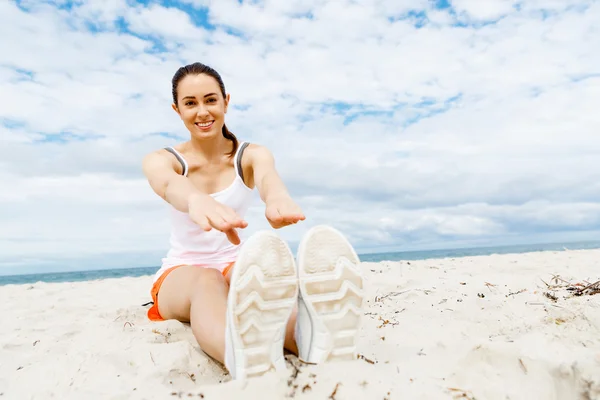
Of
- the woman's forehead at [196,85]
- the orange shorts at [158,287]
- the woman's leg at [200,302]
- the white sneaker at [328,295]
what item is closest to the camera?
the white sneaker at [328,295]

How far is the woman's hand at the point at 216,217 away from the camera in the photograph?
4.73ft

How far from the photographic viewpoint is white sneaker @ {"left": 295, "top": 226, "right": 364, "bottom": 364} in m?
1.61

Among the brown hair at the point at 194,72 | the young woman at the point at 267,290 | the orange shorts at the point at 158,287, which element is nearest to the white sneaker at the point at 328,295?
the young woman at the point at 267,290

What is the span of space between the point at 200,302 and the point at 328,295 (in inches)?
23.5

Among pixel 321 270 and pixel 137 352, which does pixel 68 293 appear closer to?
pixel 137 352

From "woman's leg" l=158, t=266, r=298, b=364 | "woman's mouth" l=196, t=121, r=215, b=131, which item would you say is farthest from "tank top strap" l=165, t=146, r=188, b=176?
"woman's leg" l=158, t=266, r=298, b=364

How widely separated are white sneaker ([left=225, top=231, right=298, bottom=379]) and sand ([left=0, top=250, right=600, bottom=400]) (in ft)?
0.24

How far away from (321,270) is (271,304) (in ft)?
0.72

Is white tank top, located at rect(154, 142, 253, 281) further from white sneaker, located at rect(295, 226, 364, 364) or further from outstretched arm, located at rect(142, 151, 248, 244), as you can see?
white sneaker, located at rect(295, 226, 364, 364)

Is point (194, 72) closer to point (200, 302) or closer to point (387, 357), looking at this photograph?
point (200, 302)

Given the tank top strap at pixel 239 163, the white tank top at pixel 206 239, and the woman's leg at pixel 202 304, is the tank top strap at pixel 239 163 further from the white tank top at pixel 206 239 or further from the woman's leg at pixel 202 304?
the woman's leg at pixel 202 304

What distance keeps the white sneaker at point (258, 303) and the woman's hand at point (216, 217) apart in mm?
99

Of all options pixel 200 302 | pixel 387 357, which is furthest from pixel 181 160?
pixel 387 357

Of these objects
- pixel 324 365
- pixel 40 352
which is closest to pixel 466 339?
pixel 324 365
